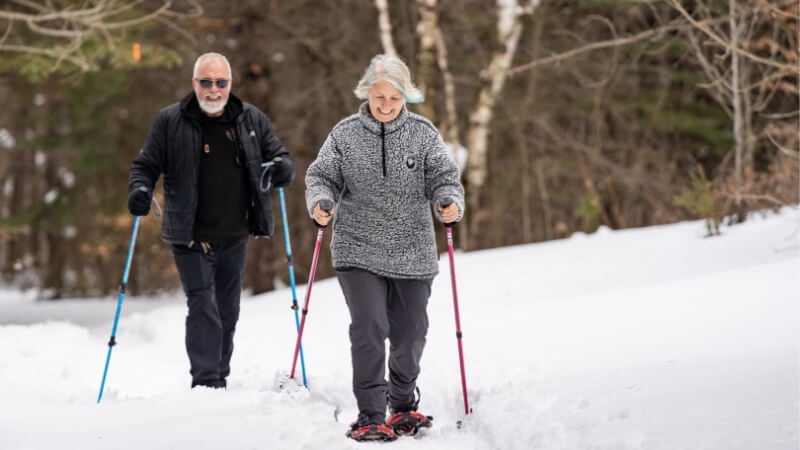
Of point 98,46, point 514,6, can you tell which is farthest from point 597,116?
point 98,46

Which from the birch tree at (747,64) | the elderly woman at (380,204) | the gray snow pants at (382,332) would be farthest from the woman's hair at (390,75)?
the birch tree at (747,64)

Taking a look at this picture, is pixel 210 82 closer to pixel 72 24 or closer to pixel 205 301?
pixel 205 301

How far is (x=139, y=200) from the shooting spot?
17.4 ft

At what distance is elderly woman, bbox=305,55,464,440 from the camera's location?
4.45 metres

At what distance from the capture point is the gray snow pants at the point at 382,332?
14.6 feet

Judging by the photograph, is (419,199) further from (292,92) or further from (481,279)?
(292,92)

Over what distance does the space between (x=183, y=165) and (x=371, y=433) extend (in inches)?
Answer: 80.1

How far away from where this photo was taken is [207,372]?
5.48 meters

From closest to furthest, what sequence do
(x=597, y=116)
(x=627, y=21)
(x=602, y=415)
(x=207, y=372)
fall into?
(x=602, y=415) < (x=207, y=372) < (x=627, y=21) < (x=597, y=116)

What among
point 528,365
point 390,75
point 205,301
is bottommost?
point 528,365

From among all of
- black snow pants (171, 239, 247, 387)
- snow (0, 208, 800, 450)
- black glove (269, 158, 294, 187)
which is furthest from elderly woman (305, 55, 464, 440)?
black snow pants (171, 239, 247, 387)

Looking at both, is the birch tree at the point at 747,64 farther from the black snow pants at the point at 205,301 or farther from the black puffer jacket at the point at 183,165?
the black snow pants at the point at 205,301

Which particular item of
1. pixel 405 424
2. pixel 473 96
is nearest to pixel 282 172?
pixel 405 424

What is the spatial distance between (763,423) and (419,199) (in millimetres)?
1894
